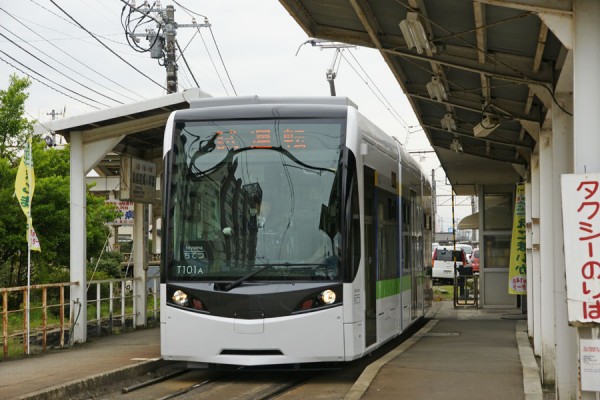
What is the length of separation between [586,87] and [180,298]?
6071 millimetres

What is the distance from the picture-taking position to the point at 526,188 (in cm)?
1780

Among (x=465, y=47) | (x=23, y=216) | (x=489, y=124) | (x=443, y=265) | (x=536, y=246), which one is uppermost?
(x=465, y=47)

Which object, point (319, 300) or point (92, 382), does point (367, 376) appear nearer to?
point (319, 300)

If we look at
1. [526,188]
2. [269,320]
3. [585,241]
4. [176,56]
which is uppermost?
[176,56]

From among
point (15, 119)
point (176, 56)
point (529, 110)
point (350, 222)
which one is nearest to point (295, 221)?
point (350, 222)

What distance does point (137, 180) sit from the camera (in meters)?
18.8

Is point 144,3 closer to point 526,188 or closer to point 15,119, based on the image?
point 15,119

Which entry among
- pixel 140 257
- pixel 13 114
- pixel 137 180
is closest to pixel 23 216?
pixel 13 114

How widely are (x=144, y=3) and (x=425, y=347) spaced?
21.7 metres

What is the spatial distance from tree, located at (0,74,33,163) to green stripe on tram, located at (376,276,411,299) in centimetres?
1478

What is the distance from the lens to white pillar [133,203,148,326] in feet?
66.2

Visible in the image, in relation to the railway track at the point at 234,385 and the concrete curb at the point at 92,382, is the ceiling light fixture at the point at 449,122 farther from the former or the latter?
the concrete curb at the point at 92,382

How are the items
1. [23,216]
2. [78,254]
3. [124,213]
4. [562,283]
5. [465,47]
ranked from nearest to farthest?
[562,283] → [465,47] → [78,254] → [23,216] → [124,213]

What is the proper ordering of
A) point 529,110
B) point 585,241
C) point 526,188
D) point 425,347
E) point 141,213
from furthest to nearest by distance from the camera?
point 141,213
point 526,188
point 425,347
point 529,110
point 585,241
